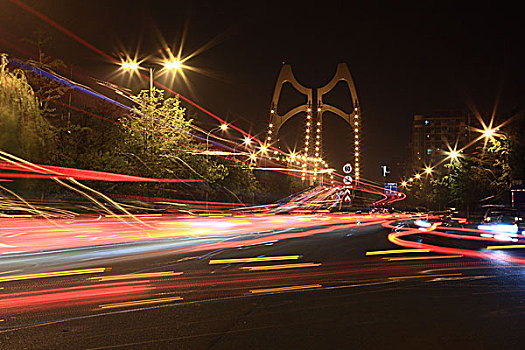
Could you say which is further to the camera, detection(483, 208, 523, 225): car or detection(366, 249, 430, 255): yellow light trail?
detection(483, 208, 523, 225): car

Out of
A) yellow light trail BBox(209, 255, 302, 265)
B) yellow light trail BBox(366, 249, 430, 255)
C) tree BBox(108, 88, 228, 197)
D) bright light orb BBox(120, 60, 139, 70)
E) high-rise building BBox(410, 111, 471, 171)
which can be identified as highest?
high-rise building BBox(410, 111, 471, 171)

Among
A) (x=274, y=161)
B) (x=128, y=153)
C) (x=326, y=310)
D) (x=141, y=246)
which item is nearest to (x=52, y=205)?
(x=128, y=153)

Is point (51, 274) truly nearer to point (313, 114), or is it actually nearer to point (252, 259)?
point (252, 259)

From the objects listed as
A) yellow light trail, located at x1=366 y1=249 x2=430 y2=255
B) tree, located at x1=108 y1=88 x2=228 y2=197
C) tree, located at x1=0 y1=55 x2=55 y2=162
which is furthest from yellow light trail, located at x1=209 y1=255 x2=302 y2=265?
tree, located at x1=108 y1=88 x2=228 y2=197

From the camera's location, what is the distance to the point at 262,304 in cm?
668

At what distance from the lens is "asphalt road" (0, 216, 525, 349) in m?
5.07

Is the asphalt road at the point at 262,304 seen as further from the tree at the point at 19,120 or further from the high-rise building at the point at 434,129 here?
the high-rise building at the point at 434,129

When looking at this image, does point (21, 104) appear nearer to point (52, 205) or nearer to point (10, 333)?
point (52, 205)

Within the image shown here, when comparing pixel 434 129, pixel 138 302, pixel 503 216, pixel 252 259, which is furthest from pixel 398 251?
pixel 434 129

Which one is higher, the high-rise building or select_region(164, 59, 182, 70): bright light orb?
the high-rise building

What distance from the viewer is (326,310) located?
633 centimetres

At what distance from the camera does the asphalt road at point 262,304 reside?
5.07m

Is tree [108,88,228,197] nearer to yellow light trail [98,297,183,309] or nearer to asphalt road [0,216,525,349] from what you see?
asphalt road [0,216,525,349]

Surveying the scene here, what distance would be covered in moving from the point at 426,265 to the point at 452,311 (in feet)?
14.8
